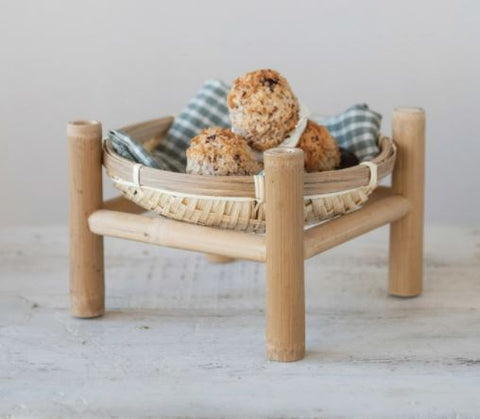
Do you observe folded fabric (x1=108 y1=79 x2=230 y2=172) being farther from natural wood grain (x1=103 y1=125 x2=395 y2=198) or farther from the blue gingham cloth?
natural wood grain (x1=103 y1=125 x2=395 y2=198)

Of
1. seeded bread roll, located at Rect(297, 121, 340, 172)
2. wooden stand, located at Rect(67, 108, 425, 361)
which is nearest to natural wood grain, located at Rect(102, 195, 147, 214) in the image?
wooden stand, located at Rect(67, 108, 425, 361)

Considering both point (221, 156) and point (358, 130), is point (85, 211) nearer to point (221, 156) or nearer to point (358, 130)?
point (221, 156)

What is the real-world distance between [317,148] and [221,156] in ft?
0.51

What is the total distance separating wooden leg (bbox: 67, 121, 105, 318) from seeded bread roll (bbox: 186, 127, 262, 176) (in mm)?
148

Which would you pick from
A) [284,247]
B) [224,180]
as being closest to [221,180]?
[224,180]

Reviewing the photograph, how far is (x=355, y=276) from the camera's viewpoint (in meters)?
1.69

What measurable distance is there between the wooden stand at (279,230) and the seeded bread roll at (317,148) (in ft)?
0.27

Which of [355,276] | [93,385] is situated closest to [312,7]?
[355,276]

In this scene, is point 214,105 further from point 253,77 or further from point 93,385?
point 93,385

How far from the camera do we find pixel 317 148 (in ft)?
4.74

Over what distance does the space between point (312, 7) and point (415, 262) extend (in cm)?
58

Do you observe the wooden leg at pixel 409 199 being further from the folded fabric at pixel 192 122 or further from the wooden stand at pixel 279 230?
the folded fabric at pixel 192 122

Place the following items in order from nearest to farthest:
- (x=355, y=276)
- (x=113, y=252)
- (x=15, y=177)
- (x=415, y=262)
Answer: (x=415, y=262) → (x=355, y=276) → (x=113, y=252) → (x=15, y=177)

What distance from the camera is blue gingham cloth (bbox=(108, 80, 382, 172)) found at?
60.9 inches
